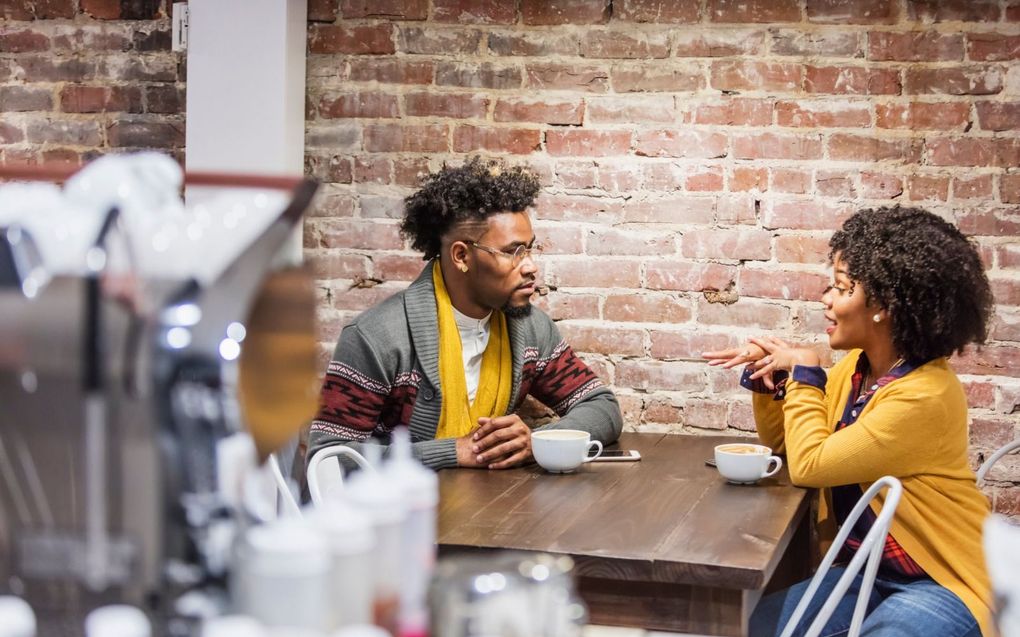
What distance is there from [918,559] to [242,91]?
186 centimetres

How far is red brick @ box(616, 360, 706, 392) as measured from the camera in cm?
276

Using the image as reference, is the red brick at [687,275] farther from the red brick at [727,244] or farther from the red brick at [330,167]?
the red brick at [330,167]

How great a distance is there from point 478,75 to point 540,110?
0.59ft

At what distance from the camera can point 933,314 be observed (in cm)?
210

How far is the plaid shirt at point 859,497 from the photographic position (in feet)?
6.68

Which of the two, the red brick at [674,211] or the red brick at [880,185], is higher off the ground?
the red brick at [880,185]

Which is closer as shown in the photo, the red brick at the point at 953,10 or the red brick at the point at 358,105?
the red brick at the point at 953,10

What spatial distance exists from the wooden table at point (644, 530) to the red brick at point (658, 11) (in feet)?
3.58

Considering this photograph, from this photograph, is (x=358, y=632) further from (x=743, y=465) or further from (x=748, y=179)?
(x=748, y=179)

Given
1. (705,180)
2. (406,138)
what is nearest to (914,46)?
(705,180)

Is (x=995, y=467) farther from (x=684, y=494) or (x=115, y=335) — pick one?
(x=115, y=335)

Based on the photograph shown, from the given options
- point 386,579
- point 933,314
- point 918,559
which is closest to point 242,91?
point 933,314

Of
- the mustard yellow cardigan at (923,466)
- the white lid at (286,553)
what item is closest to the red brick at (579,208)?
the mustard yellow cardigan at (923,466)

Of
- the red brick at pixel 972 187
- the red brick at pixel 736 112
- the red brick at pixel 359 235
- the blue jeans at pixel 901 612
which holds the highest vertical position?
the red brick at pixel 736 112
